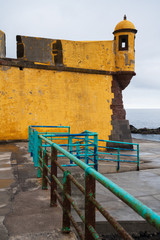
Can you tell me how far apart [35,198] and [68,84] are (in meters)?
9.13

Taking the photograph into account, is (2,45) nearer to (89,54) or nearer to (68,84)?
(68,84)

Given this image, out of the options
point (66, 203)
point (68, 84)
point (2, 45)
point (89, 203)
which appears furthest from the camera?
point (68, 84)

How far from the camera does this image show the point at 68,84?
12531 mm

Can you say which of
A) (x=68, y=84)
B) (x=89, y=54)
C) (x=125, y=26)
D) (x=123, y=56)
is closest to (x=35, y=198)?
(x=68, y=84)

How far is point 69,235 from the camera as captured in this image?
2703 millimetres

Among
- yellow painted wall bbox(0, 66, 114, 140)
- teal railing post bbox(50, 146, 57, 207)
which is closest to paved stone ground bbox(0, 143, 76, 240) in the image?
teal railing post bbox(50, 146, 57, 207)

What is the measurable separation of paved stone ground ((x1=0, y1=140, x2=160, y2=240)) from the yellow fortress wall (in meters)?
3.45

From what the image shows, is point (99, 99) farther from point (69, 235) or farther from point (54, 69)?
point (69, 235)

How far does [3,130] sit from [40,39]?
15.5 ft

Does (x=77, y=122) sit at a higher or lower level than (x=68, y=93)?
lower

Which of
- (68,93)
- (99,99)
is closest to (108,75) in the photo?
(99,99)

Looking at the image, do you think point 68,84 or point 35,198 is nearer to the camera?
point 35,198

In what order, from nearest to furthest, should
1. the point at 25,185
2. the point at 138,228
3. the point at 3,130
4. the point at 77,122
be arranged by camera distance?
1. the point at 138,228
2. the point at 25,185
3. the point at 3,130
4. the point at 77,122

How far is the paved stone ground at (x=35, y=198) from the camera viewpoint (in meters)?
2.85
